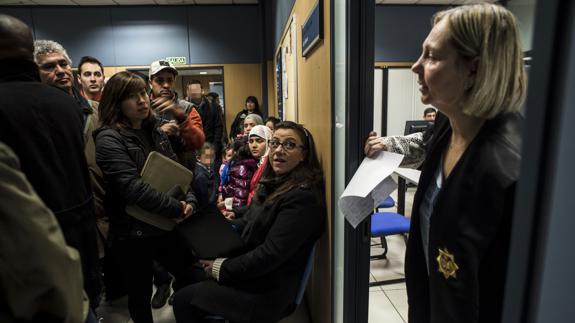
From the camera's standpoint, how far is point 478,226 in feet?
2.18

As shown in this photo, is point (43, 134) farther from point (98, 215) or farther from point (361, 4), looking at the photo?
point (361, 4)

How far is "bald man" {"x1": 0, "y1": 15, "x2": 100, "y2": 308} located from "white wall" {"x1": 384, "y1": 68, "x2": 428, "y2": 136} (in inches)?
196

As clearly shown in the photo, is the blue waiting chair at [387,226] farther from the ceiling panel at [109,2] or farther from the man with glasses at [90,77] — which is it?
the ceiling panel at [109,2]

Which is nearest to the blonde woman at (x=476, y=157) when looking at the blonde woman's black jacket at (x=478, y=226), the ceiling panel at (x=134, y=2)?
the blonde woman's black jacket at (x=478, y=226)

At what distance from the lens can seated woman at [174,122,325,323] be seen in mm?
1506

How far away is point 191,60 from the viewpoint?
20.4 ft

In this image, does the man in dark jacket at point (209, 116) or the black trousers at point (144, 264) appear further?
the man in dark jacket at point (209, 116)

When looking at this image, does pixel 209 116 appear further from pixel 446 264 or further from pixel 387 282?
pixel 446 264

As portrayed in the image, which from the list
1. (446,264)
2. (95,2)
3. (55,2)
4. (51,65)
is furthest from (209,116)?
(446,264)

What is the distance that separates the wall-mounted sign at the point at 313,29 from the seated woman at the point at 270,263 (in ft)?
1.58

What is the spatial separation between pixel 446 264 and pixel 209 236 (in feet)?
4.00

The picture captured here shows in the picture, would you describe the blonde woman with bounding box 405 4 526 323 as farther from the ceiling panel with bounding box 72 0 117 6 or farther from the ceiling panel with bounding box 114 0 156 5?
the ceiling panel with bounding box 72 0 117 6

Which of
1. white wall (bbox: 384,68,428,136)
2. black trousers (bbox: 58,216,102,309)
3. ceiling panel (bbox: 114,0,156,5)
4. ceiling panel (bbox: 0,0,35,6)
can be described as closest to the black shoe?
black trousers (bbox: 58,216,102,309)

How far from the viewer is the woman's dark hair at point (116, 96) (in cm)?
162
